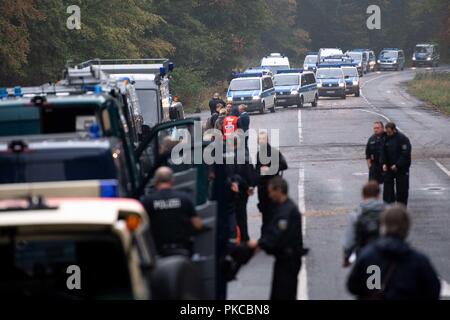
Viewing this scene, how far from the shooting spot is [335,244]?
17.0 m

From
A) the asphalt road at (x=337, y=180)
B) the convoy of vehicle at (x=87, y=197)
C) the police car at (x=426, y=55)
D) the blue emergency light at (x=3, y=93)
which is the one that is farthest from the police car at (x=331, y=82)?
the blue emergency light at (x=3, y=93)

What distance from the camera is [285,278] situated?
1052 cm

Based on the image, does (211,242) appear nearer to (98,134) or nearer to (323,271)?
(98,134)

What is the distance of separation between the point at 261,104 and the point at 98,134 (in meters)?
37.0

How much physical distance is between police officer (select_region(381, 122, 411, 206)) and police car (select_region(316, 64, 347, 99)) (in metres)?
40.9

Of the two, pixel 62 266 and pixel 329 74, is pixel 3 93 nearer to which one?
pixel 62 266

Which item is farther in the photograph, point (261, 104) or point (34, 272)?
point (261, 104)

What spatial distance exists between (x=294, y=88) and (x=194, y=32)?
14703mm

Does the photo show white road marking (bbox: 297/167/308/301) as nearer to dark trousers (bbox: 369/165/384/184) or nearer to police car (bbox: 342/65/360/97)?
dark trousers (bbox: 369/165/384/184)

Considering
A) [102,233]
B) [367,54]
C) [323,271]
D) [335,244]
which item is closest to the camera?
[102,233]

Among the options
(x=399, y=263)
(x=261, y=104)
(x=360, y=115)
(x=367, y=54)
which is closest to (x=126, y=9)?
(x=261, y=104)

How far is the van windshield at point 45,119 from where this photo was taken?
13.4 m

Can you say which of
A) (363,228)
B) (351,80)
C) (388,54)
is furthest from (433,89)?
(363,228)

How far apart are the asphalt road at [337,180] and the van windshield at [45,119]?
9.02ft
